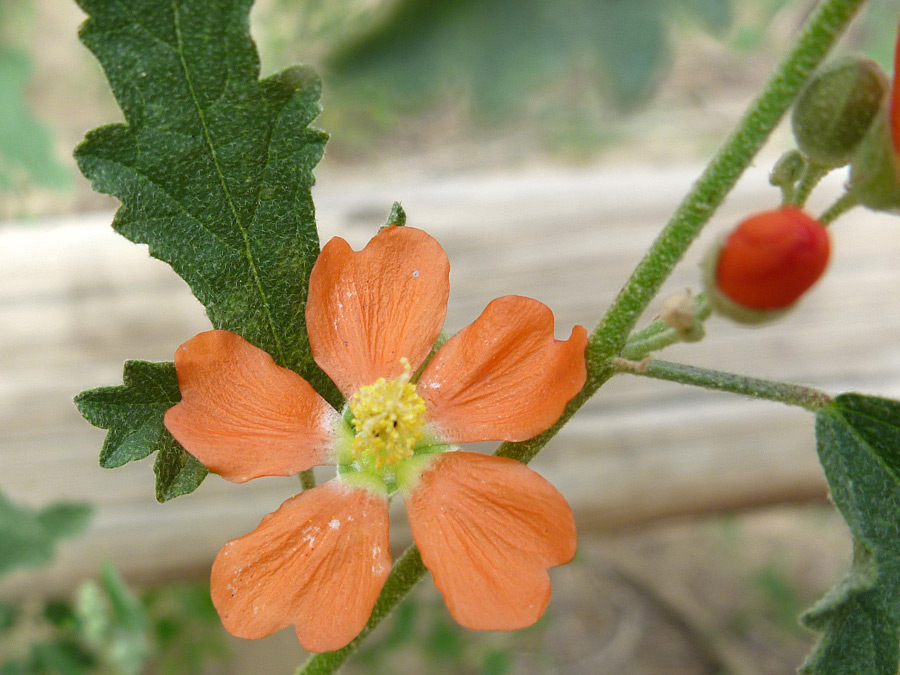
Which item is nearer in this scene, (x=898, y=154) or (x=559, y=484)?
(x=898, y=154)

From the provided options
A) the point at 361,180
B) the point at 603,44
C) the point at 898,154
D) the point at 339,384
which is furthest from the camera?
the point at 361,180

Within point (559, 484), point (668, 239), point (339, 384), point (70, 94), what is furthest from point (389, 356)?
point (70, 94)

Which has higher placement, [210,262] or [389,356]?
[210,262]

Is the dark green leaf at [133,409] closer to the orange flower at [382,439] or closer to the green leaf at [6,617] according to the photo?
the orange flower at [382,439]

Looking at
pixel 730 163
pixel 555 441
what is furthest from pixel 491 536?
pixel 555 441

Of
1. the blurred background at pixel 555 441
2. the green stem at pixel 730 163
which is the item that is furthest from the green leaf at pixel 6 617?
the green stem at pixel 730 163

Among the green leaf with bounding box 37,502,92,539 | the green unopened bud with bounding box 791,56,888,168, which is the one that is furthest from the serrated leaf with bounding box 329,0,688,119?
the green unopened bud with bounding box 791,56,888,168

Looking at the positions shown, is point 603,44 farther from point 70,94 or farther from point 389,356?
point 70,94

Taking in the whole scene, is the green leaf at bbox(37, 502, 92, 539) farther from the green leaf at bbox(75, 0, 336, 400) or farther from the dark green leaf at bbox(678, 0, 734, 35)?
the dark green leaf at bbox(678, 0, 734, 35)

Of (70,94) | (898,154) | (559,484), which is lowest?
(559,484)
